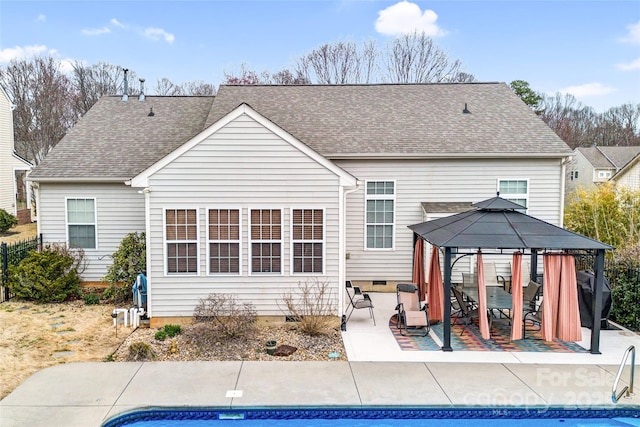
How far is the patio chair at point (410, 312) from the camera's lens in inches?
385

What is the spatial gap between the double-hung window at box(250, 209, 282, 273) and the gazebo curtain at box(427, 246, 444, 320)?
12.0ft

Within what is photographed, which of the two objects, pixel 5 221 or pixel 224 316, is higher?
pixel 5 221

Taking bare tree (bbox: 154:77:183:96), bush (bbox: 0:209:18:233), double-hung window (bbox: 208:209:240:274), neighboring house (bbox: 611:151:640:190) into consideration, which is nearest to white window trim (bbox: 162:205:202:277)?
double-hung window (bbox: 208:209:240:274)

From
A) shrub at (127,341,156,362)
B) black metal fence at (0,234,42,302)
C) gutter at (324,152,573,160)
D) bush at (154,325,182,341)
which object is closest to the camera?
shrub at (127,341,156,362)

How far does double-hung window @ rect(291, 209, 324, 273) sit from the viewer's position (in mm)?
10281

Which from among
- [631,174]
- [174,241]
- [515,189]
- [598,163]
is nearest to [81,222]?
[174,241]

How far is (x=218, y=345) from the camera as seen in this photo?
8.98 meters

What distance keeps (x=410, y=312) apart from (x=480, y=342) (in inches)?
62.8

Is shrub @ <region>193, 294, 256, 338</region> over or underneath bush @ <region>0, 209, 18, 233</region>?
underneath

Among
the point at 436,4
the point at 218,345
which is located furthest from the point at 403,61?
the point at 218,345

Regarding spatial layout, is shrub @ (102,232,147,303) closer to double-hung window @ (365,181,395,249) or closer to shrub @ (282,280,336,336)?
shrub @ (282,280,336,336)

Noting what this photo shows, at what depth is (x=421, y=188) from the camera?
1380 centimetres

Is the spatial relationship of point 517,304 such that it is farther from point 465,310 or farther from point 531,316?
point 531,316

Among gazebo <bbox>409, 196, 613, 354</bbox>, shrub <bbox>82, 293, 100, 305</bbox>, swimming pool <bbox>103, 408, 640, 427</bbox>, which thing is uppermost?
gazebo <bbox>409, 196, 613, 354</bbox>
